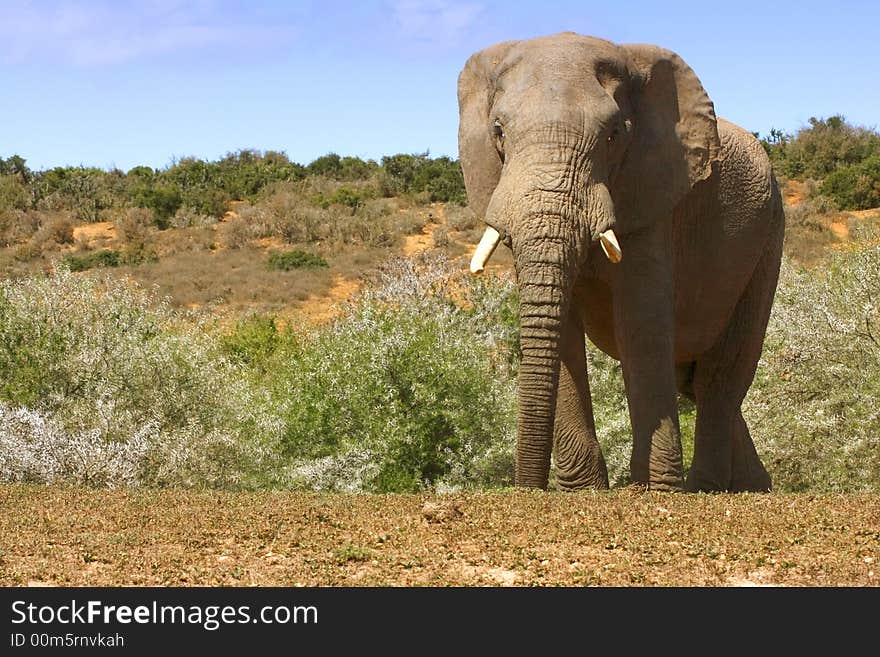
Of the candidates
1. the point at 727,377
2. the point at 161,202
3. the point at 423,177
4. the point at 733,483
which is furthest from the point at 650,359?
the point at 423,177

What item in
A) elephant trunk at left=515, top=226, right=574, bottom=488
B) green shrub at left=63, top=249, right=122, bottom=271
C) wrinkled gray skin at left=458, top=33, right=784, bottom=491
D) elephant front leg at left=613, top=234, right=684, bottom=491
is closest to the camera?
elephant trunk at left=515, top=226, right=574, bottom=488

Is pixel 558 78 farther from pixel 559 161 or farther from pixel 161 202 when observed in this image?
pixel 161 202

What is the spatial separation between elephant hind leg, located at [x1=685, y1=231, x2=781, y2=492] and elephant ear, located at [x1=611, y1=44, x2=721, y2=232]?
1.65 m

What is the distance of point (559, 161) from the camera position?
7.67 meters

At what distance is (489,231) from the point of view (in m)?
7.95

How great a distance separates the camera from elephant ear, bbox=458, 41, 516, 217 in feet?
28.3

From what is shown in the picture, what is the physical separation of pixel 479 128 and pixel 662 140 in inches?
52.0

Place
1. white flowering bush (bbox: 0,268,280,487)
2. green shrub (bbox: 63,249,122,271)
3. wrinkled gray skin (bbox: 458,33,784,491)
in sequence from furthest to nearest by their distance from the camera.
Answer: green shrub (bbox: 63,249,122,271), white flowering bush (bbox: 0,268,280,487), wrinkled gray skin (bbox: 458,33,784,491)

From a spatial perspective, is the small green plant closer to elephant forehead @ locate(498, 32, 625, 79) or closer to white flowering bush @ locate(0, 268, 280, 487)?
elephant forehead @ locate(498, 32, 625, 79)

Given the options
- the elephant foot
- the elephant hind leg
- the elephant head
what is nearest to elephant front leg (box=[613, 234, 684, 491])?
the elephant head

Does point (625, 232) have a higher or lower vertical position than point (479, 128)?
lower

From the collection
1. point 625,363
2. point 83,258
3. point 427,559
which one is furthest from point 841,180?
point 427,559

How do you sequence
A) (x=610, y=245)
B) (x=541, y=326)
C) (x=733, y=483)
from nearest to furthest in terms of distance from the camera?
(x=541, y=326), (x=610, y=245), (x=733, y=483)

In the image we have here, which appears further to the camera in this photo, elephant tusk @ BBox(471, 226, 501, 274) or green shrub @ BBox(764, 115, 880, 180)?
green shrub @ BBox(764, 115, 880, 180)
